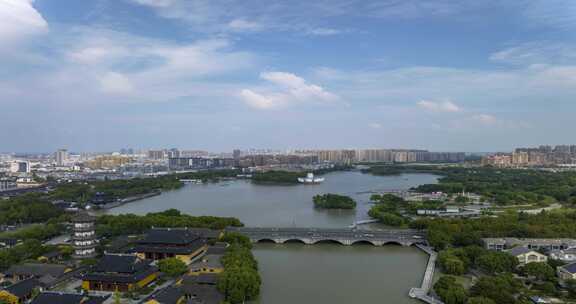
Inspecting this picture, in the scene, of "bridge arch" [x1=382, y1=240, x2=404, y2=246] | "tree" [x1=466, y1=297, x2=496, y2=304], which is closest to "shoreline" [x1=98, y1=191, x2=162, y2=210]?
"bridge arch" [x1=382, y1=240, x2=404, y2=246]

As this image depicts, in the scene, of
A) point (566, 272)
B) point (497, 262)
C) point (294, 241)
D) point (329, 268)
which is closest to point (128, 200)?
point (294, 241)

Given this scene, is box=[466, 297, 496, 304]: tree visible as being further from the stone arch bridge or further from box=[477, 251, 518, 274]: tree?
the stone arch bridge

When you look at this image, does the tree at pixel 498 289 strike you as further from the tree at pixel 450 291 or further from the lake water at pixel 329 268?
the lake water at pixel 329 268

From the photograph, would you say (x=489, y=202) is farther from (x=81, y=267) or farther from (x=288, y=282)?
(x=81, y=267)

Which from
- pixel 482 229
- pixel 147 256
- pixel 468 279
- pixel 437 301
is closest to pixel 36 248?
pixel 147 256

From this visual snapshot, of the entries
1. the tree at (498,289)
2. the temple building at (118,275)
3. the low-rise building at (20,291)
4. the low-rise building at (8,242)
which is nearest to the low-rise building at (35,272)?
the low-rise building at (20,291)
